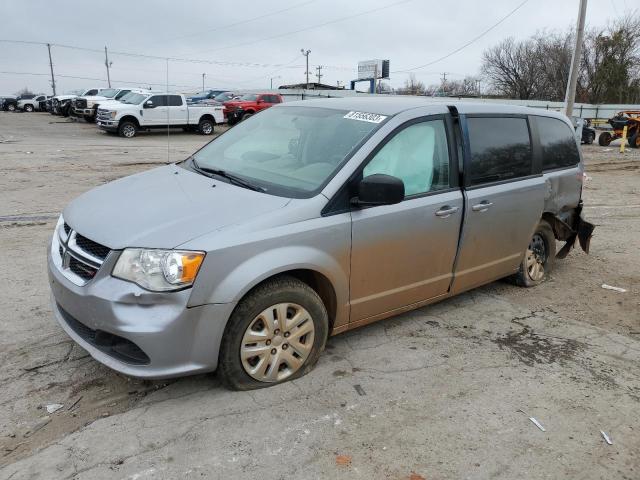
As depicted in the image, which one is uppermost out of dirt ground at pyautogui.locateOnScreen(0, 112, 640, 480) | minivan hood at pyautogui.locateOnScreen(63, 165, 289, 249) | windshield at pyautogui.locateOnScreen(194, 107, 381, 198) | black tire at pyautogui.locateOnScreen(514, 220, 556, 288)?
windshield at pyautogui.locateOnScreen(194, 107, 381, 198)

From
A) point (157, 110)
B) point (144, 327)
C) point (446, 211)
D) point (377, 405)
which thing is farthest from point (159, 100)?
point (377, 405)

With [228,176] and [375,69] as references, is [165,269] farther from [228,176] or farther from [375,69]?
[375,69]

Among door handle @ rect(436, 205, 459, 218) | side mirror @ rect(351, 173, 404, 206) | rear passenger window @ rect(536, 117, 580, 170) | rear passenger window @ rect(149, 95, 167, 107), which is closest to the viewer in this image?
side mirror @ rect(351, 173, 404, 206)

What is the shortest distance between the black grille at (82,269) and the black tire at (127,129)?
2156 centimetres

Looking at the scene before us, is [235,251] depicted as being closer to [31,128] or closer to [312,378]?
[312,378]

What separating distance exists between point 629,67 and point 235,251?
211 feet

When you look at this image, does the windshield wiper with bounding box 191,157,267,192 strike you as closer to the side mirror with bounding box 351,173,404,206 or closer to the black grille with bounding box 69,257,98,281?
the side mirror with bounding box 351,173,404,206

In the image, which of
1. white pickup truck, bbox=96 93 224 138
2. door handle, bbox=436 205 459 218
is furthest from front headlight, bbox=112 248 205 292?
white pickup truck, bbox=96 93 224 138

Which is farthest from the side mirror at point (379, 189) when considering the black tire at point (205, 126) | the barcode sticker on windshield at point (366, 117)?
the black tire at point (205, 126)

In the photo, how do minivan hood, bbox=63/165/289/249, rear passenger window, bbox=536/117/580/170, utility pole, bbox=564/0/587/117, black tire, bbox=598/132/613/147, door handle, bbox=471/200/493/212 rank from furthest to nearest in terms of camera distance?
black tire, bbox=598/132/613/147 < utility pole, bbox=564/0/587/117 < rear passenger window, bbox=536/117/580/170 < door handle, bbox=471/200/493/212 < minivan hood, bbox=63/165/289/249

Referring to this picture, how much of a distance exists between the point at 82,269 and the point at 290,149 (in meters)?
1.66

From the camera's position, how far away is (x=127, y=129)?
23250 mm

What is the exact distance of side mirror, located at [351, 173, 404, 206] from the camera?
134 inches

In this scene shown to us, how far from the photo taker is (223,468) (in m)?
2.67
